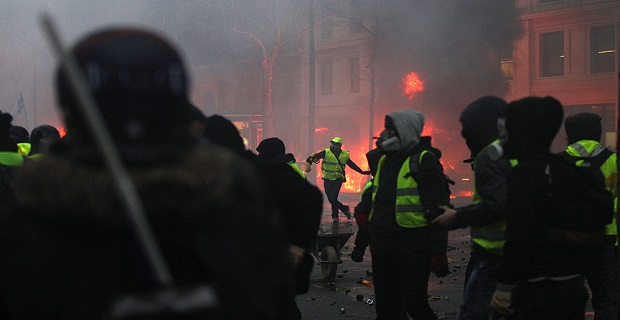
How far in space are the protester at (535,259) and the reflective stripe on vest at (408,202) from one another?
179 centimetres

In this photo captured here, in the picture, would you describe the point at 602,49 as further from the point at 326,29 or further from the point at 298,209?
the point at 298,209

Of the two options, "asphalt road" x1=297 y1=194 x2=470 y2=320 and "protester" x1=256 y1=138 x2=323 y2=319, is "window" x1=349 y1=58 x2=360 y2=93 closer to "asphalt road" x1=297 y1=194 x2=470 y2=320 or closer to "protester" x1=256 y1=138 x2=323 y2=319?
"asphalt road" x1=297 y1=194 x2=470 y2=320

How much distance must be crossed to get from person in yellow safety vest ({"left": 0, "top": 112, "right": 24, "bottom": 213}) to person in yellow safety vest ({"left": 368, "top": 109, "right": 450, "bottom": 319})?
7.55ft

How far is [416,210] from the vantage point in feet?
18.1

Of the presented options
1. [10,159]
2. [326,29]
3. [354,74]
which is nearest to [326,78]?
[326,29]

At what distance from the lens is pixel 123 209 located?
165cm

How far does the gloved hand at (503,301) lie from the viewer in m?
3.66

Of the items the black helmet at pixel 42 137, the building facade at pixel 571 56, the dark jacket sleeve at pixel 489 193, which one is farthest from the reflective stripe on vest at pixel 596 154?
the building facade at pixel 571 56

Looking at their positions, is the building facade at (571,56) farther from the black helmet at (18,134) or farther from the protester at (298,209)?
the protester at (298,209)

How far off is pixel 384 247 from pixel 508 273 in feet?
6.62

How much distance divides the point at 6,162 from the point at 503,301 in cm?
285

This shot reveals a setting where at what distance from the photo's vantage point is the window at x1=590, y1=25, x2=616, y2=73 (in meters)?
30.3

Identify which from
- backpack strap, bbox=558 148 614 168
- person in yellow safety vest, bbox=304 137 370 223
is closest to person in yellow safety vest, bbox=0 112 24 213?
backpack strap, bbox=558 148 614 168

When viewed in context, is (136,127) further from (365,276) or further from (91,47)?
(365,276)
